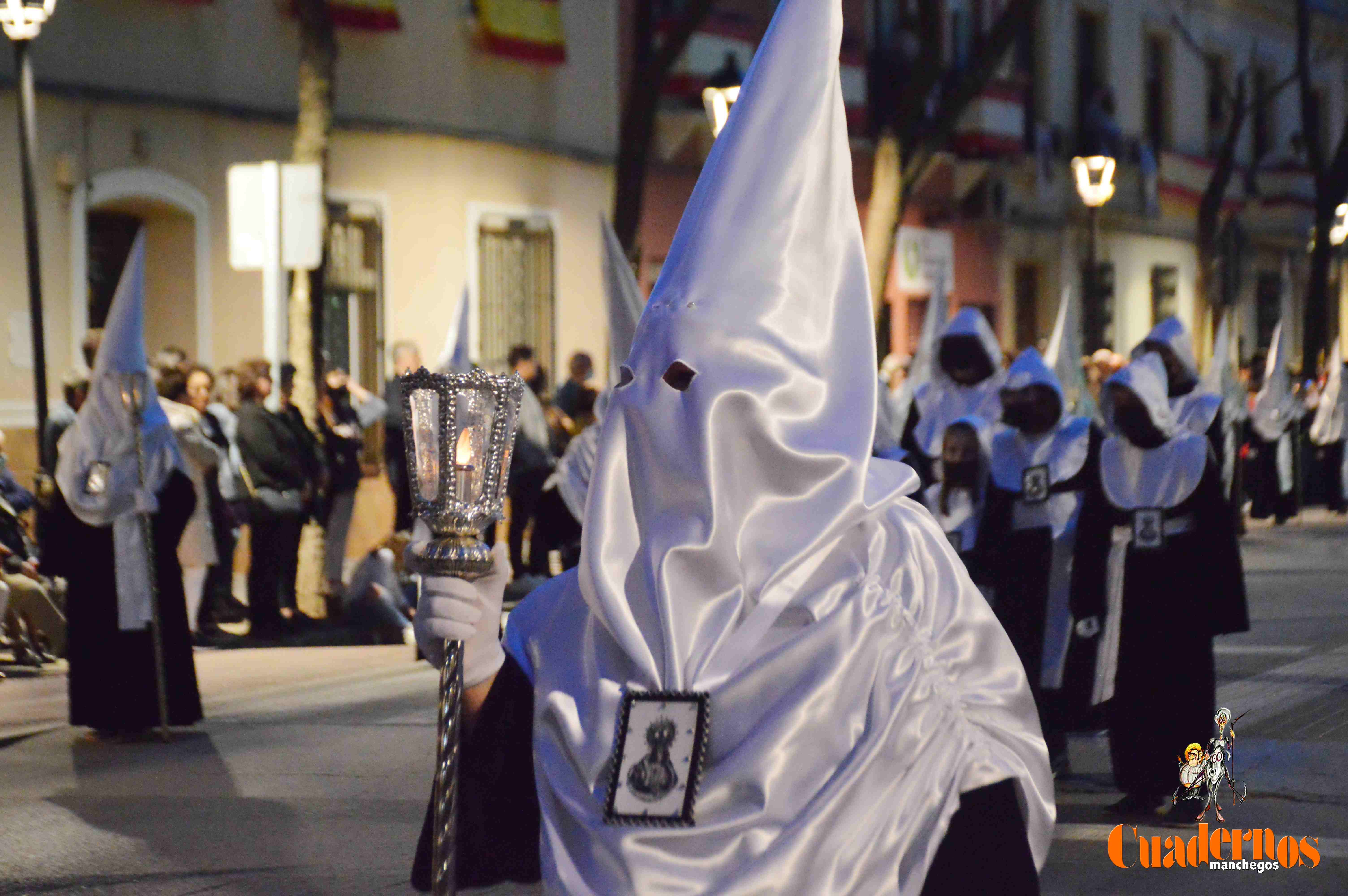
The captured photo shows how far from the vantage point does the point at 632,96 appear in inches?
757

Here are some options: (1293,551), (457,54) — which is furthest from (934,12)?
(1293,551)

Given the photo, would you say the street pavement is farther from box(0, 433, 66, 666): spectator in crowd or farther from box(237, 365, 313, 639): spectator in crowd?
box(237, 365, 313, 639): spectator in crowd

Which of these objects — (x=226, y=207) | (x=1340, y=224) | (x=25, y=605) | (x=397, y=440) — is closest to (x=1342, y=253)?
(x=1340, y=224)

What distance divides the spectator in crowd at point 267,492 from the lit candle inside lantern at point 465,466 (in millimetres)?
10576

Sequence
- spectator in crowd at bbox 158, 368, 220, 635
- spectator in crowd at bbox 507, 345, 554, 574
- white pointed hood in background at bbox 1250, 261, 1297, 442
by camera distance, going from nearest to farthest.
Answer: spectator in crowd at bbox 158, 368, 220, 635 → spectator in crowd at bbox 507, 345, 554, 574 → white pointed hood in background at bbox 1250, 261, 1297, 442

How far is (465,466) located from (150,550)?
684cm

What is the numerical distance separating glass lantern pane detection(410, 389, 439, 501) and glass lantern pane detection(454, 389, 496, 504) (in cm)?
3

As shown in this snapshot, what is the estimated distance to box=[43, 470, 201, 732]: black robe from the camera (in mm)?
9656

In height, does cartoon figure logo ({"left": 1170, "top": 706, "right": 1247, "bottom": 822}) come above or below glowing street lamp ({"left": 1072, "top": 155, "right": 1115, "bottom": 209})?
below

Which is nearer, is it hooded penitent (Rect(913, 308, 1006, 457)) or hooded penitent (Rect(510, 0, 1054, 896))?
hooded penitent (Rect(510, 0, 1054, 896))

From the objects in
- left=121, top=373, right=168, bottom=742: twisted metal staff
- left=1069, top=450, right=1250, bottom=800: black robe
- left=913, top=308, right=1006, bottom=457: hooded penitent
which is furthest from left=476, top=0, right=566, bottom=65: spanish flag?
left=1069, top=450, right=1250, bottom=800: black robe

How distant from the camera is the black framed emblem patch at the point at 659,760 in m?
2.88

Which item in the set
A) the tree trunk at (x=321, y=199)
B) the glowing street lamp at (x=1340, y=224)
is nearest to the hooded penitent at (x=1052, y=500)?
the tree trunk at (x=321, y=199)

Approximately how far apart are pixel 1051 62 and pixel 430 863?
3326cm
